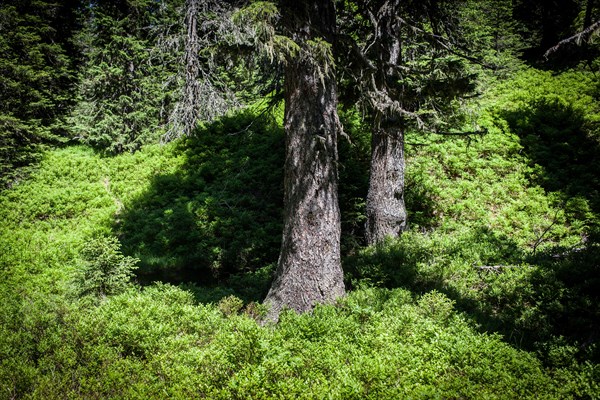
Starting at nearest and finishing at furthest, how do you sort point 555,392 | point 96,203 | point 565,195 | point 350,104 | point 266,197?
point 555,392 < point 350,104 < point 565,195 < point 266,197 < point 96,203

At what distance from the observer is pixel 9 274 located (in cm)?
859

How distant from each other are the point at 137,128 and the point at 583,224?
15.8m

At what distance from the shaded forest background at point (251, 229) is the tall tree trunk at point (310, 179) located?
515mm

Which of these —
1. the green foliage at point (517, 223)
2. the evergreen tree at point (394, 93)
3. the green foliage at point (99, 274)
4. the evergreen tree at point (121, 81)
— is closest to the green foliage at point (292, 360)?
the green foliage at point (517, 223)

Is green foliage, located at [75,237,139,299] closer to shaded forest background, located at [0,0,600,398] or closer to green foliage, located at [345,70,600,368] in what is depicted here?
shaded forest background, located at [0,0,600,398]

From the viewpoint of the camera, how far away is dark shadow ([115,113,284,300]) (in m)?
8.11

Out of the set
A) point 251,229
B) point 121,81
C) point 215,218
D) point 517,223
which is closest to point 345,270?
point 251,229

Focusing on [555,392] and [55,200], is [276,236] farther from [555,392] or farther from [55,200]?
[55,200]

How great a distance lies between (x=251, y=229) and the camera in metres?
8.78

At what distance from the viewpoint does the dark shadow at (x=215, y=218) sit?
811 cm

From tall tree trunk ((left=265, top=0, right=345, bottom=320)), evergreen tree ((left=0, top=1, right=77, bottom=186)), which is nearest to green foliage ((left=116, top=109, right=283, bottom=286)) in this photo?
tall tree trunk ((left=265, top=0, right=345, bottom=320))

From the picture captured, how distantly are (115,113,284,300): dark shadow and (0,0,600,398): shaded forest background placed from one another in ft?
0.22

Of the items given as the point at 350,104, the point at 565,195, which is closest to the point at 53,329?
the point at 350,104

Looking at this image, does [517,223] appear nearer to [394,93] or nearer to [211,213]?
[394,93]
